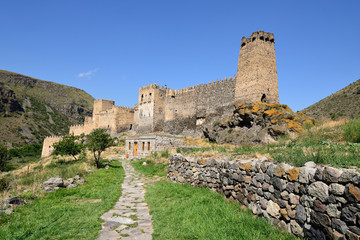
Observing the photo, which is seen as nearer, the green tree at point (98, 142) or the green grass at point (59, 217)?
the green grass at point (59, 217)

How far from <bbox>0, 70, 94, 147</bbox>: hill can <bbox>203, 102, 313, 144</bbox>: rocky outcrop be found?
6483cm

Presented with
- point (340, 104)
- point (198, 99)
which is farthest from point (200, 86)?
point (340, 104)

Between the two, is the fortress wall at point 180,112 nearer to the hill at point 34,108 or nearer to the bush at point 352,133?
the bush at point 352,133

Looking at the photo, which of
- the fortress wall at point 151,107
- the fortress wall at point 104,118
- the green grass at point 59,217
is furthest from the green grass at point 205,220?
the fortress wall at point 104,118

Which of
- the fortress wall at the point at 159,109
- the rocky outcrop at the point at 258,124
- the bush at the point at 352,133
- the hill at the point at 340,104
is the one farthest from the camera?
the fortress wall at the point at 159,109

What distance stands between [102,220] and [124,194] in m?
2.72

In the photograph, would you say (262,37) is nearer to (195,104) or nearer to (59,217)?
(195,104)

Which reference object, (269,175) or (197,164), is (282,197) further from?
(197,164)

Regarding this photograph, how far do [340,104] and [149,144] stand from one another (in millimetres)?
29354

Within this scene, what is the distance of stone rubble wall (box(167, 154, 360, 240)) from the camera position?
2.82 meters

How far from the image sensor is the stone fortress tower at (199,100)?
2088cm

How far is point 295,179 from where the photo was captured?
3.72 meters

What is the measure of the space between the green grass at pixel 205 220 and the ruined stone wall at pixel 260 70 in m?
16.2

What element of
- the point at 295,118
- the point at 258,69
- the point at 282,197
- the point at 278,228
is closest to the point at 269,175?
the point at 282,197
